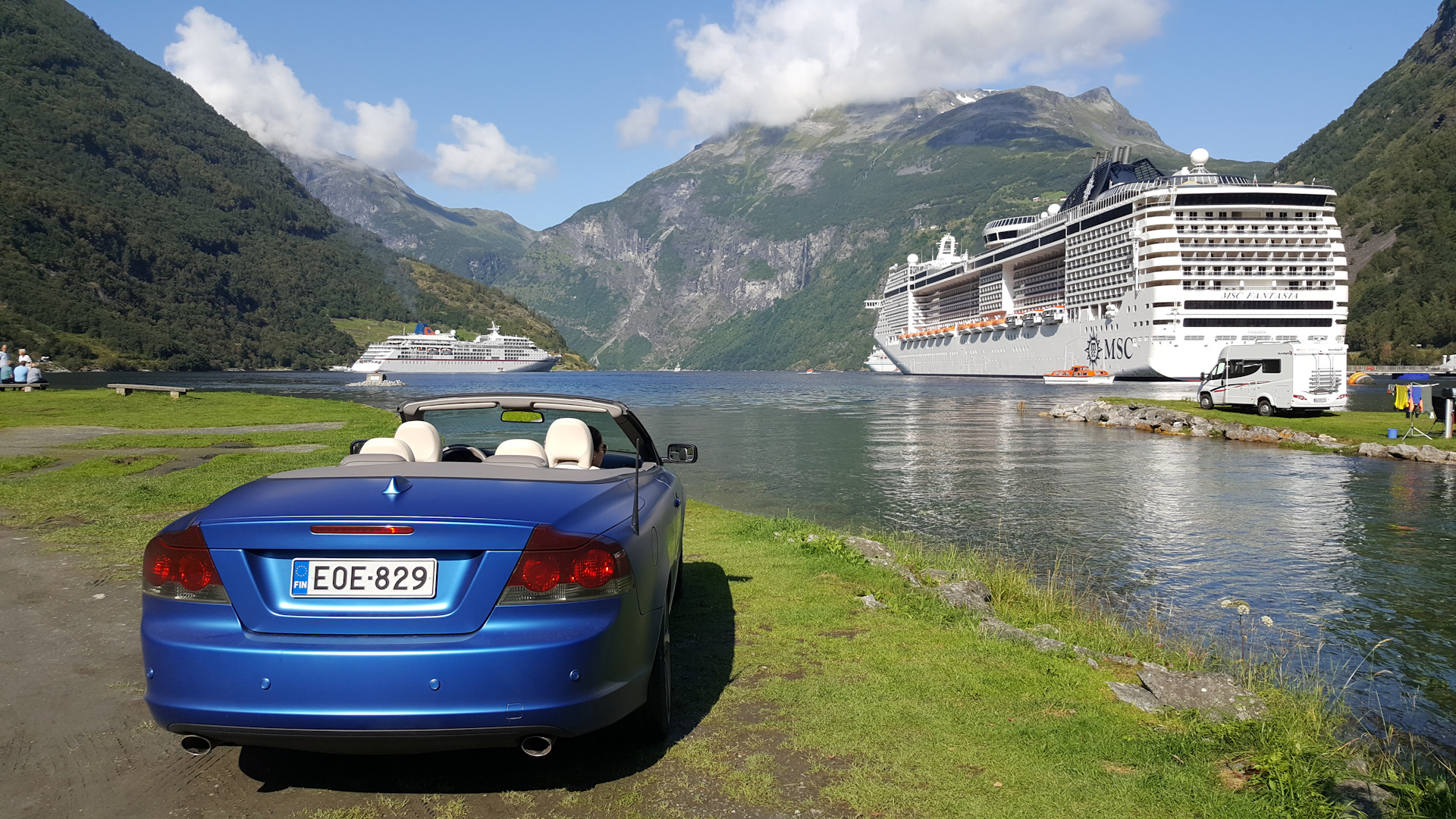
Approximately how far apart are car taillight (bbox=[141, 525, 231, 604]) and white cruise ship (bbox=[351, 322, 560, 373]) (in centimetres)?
15552

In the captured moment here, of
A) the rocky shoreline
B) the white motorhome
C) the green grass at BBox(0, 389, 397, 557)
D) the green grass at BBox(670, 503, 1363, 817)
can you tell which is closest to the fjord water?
the rocky shoreline

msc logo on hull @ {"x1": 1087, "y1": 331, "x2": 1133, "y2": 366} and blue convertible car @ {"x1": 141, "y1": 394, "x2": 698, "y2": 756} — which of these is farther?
msc logo on hull @ {"x1": 1087, "y1": 331, "x2": 1133, "y2": 366}

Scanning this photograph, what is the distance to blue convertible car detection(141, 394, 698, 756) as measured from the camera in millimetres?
3303

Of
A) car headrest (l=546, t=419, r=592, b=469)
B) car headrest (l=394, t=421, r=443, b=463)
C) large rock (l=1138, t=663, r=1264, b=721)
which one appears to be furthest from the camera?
car headrest (l=546, t=419, r=592, b=469)

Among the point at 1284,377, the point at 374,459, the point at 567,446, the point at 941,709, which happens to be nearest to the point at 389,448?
the point at 374,459

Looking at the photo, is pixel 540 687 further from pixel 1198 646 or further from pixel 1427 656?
pixel 1427 656

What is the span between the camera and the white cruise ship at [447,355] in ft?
506

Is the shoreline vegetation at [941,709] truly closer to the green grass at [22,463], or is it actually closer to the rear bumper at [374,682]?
the rear bumper at [374,682]

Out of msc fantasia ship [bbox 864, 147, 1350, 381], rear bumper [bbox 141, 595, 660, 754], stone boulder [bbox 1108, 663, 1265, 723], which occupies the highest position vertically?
msc fantasia ship [bbox 864, 147, 1350, 381]

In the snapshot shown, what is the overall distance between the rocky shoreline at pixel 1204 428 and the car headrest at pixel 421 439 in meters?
28.0

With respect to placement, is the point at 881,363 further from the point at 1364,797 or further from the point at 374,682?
the point at 374,682

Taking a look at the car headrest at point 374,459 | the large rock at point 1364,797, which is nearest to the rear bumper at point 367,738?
the car headrest at point 374,459

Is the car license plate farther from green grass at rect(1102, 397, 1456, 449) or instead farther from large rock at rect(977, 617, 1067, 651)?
green grass at rect(1102, 397, 1456, 449)

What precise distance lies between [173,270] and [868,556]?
733 feet
